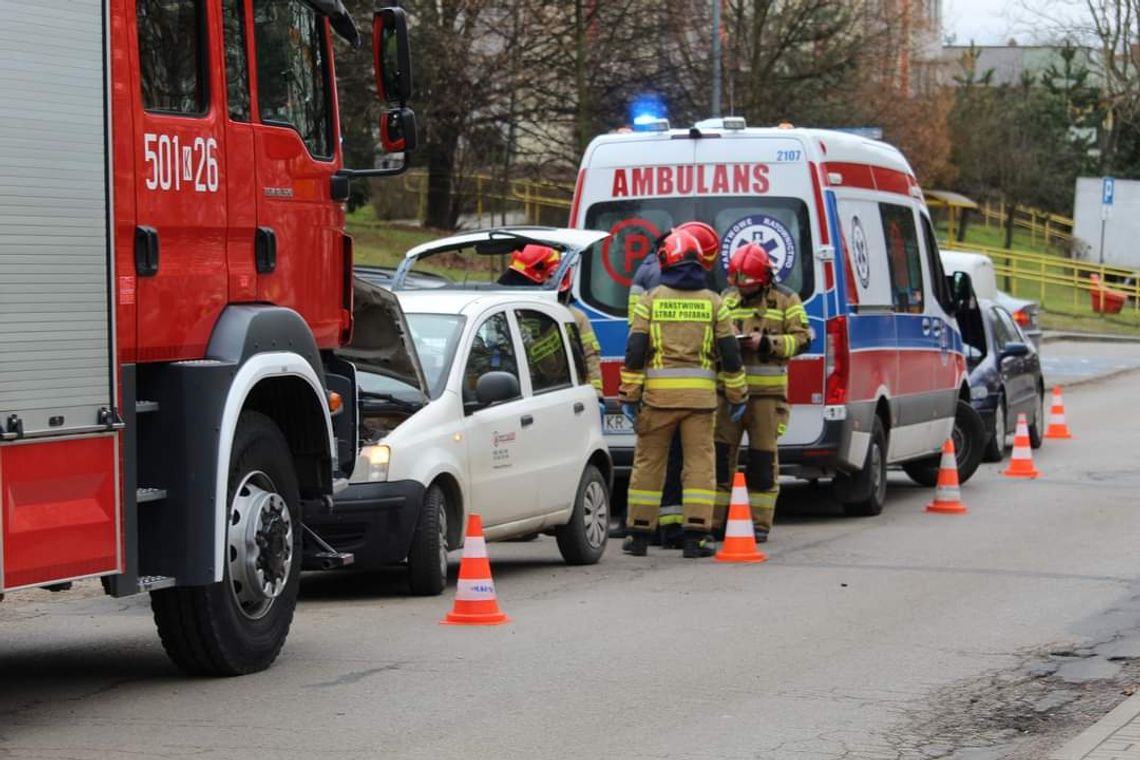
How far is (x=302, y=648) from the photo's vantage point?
29.3ft

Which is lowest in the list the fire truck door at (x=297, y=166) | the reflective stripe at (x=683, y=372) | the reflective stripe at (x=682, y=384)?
the reflective stripe at (x=682, y=384)

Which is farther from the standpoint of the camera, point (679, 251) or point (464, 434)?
point (679, 251)

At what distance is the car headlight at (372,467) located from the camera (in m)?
10.1

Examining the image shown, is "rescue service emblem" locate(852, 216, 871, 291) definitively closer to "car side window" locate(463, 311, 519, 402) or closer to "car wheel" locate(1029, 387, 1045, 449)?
"car side window" locate(463, 311, 519, 402)

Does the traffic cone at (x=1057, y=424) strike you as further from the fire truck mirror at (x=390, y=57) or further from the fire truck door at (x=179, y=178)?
the fire truck door at (x=179, y=178)

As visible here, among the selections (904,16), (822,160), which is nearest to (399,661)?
(822,160)

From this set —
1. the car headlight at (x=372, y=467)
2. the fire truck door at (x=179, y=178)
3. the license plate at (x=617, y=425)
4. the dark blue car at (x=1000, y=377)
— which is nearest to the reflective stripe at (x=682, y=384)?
the license plate at (x=617, y=425)

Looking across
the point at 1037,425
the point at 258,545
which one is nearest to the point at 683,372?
the point at 258,545

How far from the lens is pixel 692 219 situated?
14.4 meters

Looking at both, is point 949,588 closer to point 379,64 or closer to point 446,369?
point 446,369

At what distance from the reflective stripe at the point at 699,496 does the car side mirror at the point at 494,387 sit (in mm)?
1899

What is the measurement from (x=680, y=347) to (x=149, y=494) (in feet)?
17.7

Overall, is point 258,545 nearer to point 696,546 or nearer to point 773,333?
point 696,546

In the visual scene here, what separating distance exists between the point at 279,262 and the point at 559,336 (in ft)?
13.4
